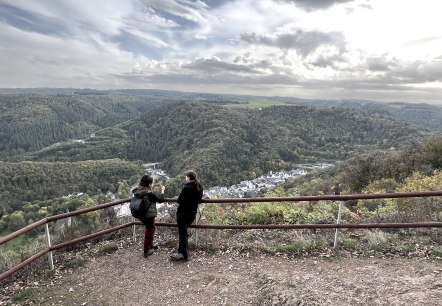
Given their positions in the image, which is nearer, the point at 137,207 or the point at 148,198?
the point at 137,207

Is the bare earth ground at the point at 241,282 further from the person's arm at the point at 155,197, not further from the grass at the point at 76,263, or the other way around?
the person's arm at the point at 155,197

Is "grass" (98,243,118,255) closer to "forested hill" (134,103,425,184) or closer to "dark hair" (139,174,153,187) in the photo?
"dark hair" (139,174,153,187)

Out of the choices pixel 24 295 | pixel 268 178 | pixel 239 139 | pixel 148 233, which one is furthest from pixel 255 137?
pixel 24 295

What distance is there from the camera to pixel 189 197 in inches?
236

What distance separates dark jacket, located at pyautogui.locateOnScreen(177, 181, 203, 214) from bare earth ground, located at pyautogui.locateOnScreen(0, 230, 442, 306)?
3.41 ft

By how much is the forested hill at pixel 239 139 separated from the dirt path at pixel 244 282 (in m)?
79.5

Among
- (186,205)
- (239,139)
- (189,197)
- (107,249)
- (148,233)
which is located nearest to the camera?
(189,197)

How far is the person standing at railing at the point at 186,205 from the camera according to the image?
19.6 ft

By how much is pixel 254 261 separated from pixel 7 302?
4.21 meters

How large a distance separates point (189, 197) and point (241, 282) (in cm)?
173

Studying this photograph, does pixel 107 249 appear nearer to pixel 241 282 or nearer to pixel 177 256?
pixel 177 256

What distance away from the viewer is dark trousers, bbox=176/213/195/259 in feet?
20.0

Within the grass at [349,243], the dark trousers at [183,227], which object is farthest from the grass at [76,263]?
the grass at [349,243]

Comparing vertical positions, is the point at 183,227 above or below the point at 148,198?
below
